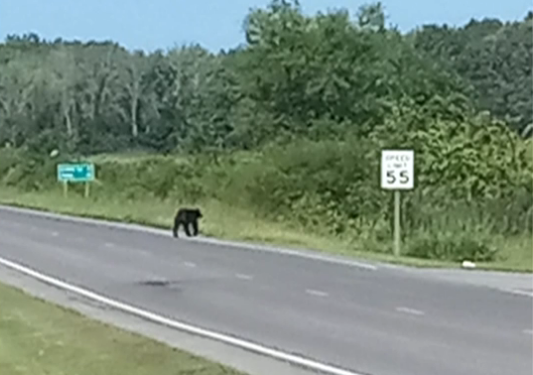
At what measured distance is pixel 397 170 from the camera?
118 feet

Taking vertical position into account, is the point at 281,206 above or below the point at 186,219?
above

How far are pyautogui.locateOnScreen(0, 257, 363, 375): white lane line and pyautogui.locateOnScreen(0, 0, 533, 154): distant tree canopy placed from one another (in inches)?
1185

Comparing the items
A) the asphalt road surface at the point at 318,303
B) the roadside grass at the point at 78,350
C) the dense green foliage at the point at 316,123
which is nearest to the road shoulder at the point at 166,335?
the roadside grass at the point at 78,350

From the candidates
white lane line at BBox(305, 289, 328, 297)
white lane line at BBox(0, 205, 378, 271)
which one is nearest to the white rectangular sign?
white lane line at BBox(0, 205, 378, 271)

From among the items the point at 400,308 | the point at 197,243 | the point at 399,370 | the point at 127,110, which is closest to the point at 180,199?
the point at 197,243

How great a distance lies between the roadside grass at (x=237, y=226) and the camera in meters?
34.9

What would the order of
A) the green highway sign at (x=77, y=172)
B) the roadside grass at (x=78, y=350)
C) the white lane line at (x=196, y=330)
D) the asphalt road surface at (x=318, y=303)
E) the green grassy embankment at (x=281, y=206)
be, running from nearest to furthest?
the roadside grass at (x=78, y=350)
the white lane line at (x=196, y=330)
the asphalt road surface at (x=318, y=303)
the green grassy embankment at (x=281, y=206)
the green highway sign at (x=77, y=172)

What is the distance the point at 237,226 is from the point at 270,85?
3305cm

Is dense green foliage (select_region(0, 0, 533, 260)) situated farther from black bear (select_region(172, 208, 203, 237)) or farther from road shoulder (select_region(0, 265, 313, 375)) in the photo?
road shoulder (select_region(0, 265, 313, 375))

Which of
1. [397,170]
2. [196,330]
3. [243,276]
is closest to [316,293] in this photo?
[243,276]

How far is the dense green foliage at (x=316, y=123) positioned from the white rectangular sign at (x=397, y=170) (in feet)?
6.73

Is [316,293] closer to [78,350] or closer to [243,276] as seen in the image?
[243,276]

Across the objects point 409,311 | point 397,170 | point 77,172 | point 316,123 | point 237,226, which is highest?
point 316,123

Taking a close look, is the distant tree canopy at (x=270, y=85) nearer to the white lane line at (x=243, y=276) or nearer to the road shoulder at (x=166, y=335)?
the white lane line at (x=243, y=276)
